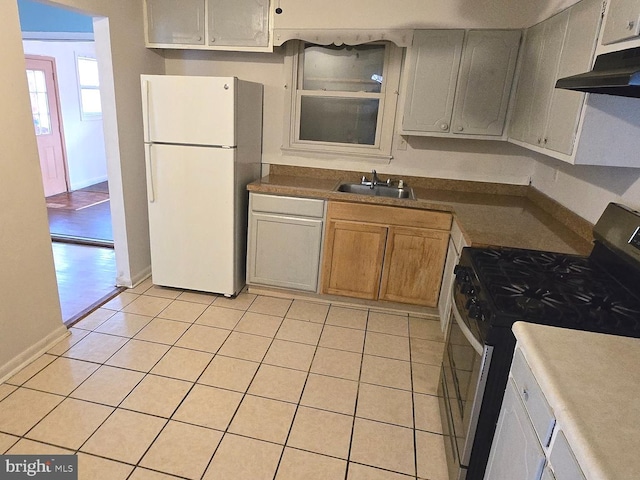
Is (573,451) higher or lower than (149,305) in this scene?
higher

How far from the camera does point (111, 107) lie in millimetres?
2910

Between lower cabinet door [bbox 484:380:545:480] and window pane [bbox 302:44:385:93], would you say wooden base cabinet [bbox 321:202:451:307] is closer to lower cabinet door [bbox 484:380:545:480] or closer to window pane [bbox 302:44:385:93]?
window pane [bbox 302:44:385:93]

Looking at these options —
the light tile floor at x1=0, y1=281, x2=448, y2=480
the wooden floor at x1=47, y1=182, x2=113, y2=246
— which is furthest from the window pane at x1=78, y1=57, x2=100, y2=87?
the light tile floor at x1=0, y1=281, x2=448, y2=480

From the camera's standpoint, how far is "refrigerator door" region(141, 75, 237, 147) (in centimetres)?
279

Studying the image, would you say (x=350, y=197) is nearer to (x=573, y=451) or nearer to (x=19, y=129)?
(x=19, y=129)

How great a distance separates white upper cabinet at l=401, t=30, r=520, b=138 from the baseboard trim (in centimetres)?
267

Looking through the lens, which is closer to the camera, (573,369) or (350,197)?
(573,369)

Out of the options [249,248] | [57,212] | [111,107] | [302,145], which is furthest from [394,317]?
[57,212]

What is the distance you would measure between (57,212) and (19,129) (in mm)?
3405

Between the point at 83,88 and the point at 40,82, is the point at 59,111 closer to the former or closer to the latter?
the point at 40,82

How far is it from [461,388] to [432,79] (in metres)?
2.09

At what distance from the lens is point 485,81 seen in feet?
9.23

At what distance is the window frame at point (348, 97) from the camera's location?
3189 millimetres

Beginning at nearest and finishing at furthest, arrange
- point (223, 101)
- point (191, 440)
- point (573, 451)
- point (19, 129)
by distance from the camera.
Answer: point (573, 451) < point (191, 440) < point (19, 129) < point (223, 101)
